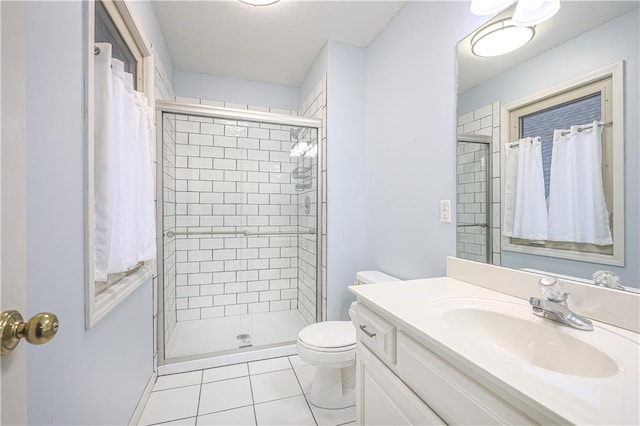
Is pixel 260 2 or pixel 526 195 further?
pixel 260 2

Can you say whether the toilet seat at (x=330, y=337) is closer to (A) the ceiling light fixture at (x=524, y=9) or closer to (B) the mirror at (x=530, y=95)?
(B) the mirror at (x=530, y=95)

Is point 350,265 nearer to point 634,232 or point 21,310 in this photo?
point 634,232

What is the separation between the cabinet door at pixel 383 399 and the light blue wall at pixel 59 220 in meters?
0.96

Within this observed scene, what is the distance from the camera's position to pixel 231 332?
238 cm

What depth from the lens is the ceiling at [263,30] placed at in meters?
1.86

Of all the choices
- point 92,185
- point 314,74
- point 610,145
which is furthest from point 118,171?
point 314,74

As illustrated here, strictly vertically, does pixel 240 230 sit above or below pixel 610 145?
below

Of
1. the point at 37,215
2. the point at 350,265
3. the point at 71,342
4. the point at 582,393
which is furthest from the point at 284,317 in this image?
the point at 582,393

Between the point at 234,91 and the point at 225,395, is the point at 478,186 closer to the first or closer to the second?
the point at 225,395

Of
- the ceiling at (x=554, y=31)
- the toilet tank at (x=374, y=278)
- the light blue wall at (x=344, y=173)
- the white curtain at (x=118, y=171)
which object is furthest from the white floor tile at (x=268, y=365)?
the ceiling at (x=554, y=31)

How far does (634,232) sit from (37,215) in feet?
5.39

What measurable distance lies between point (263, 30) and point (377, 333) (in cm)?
222

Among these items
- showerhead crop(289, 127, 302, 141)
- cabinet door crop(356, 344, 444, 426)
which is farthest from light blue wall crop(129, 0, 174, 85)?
cabinet door crop(356, 344, 444, 426)

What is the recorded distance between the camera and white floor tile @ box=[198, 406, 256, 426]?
58.3 inches
